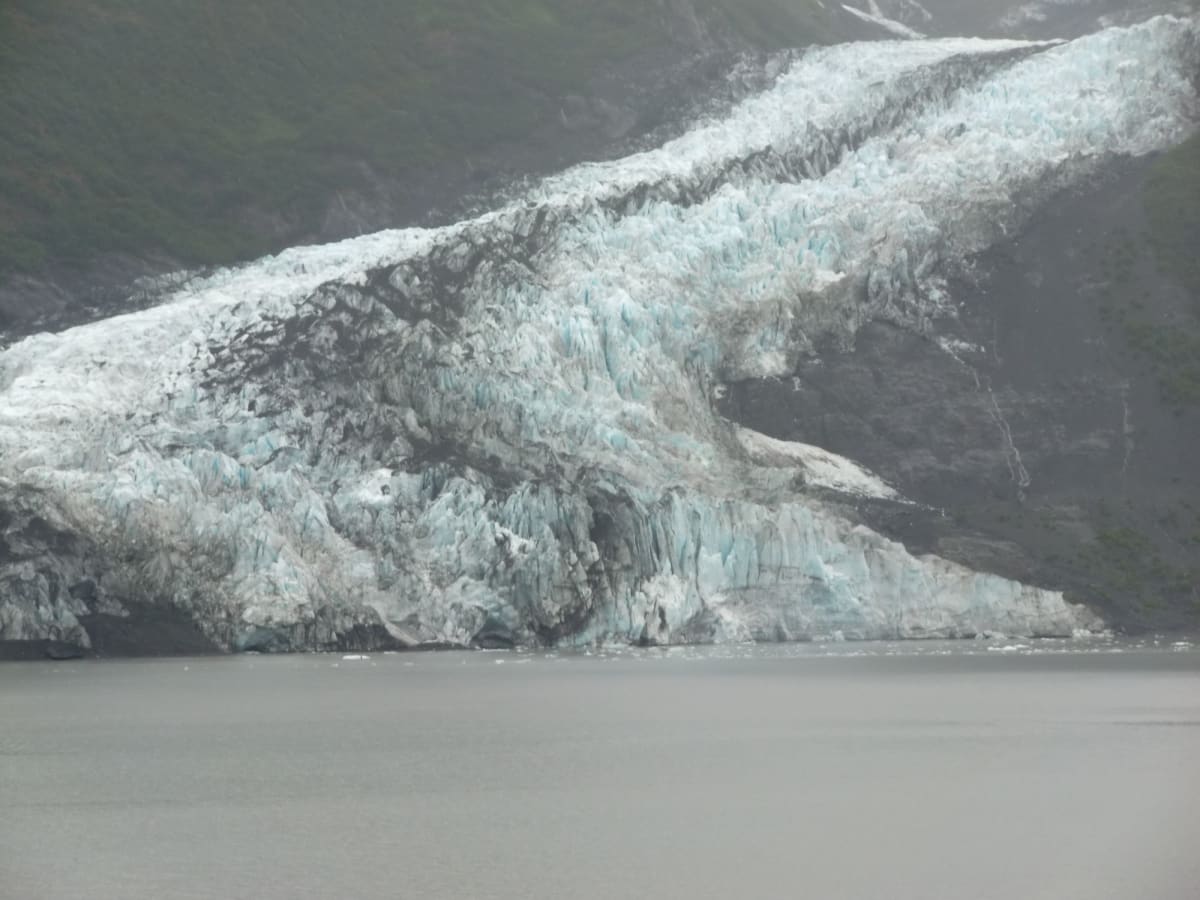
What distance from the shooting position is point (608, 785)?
2617 cm

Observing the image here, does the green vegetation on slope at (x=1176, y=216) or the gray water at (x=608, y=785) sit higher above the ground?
the green vegetation on slope at (x=1176, y=216)

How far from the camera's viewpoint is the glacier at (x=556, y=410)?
162 feet

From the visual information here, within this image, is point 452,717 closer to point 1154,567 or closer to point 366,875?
point 366,875

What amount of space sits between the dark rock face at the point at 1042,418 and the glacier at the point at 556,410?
1.15m

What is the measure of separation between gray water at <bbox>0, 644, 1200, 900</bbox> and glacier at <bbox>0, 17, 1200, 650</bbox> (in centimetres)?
685

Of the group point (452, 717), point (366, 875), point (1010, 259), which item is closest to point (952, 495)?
point (1010, 259)

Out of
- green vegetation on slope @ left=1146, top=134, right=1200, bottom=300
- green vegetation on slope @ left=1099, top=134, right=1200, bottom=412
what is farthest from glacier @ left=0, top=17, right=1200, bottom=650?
green vegetation on slope @ left=1099, top=134, right=1200, bottom=412

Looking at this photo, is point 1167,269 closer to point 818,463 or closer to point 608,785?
point 818,463

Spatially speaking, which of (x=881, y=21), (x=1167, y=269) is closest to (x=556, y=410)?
(x=1167, y=269)

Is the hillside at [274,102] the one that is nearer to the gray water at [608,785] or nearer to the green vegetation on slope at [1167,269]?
the green vegetation on slope at [1167,269]

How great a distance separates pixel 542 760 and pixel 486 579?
21634mm

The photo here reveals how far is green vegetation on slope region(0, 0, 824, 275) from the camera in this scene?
2842 inches

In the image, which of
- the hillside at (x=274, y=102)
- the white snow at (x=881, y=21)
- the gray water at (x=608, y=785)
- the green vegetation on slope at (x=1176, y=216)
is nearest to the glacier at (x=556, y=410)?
the green vegetation on slope at (x=1176, y=216)

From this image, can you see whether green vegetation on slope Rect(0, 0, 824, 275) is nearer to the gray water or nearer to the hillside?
the hillside
